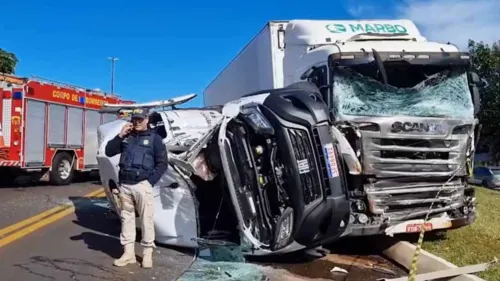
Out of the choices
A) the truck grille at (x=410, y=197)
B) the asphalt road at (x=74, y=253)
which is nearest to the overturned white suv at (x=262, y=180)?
the truck grille at (x=410, y=197)

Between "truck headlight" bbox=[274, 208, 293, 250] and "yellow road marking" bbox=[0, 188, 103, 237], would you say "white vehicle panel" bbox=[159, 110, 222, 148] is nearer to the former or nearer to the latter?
"truck headlight" bbox=[274, 208, 293, 250]

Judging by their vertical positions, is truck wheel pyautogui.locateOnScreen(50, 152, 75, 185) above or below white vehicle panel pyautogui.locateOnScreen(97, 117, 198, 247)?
above

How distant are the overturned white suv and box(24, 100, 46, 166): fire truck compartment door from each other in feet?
26.1

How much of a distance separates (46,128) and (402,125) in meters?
11.2

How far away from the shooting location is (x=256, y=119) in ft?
20.9

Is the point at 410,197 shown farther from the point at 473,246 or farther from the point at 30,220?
the point at 30,220

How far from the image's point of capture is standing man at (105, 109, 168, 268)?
Answer: 20.1 feet

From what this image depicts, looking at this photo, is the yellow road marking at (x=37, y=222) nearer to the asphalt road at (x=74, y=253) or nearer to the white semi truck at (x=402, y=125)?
the asphalt road at (x=74, y=253)

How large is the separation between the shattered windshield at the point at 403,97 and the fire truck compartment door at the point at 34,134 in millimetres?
9858

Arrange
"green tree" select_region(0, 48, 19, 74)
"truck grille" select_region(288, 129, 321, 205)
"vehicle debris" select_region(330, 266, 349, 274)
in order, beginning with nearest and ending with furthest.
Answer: "truck grille" select_region(288, 129, 321, 205)
"vehicle debris" select_region(330, 266, 349, 274)
"green tree" select_region(0, 48, 19, 74)

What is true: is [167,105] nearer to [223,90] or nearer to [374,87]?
[374,87]

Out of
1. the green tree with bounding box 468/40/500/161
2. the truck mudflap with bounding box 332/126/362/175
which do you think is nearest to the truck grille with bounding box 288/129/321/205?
the truck mudflap with bounding box 332/126/362/175

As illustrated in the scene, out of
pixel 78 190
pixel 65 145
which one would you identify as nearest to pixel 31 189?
pixel 78 190

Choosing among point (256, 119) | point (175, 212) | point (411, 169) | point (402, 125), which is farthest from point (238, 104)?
point (411, 169)
